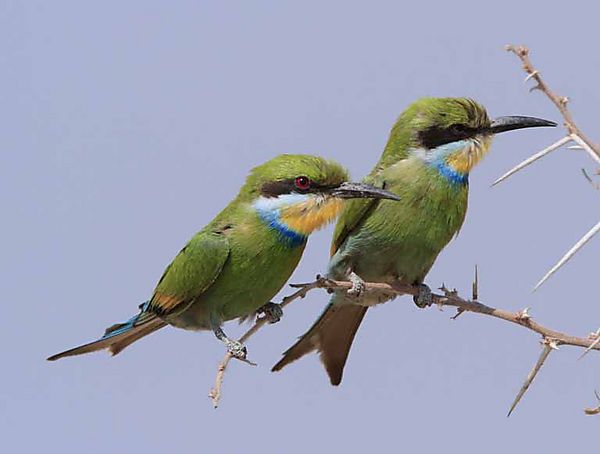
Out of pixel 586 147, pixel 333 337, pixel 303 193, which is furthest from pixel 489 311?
pixel 333 337

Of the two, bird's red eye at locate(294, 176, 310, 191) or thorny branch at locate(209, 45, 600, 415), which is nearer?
thorny branch at locate(209, 45, 600, 415)

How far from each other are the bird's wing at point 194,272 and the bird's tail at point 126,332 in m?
0.04

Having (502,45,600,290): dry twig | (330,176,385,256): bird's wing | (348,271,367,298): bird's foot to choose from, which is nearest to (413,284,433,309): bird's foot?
(348,271,367,298): bird's foot

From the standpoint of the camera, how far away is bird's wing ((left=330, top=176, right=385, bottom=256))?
316 cm

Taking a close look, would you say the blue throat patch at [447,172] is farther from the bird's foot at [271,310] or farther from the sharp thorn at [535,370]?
the sharp thorn at [535,370]

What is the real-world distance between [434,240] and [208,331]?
77 cm

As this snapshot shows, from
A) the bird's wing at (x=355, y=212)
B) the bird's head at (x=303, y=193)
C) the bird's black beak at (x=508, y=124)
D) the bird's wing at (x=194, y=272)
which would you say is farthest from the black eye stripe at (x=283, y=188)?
the bird's black beak at (x=508, y=124)

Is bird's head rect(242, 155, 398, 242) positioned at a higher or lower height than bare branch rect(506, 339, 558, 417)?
higher

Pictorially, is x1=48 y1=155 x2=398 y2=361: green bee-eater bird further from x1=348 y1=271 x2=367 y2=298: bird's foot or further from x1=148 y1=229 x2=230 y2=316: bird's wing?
x1=348 y1=271 x2=367 y2=298: bird's foot

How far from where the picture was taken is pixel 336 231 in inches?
129

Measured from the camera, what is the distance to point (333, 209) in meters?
2.79

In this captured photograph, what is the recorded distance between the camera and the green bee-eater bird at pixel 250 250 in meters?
2.80

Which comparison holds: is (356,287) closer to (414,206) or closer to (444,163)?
(414,206)

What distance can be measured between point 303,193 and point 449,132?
56cm
